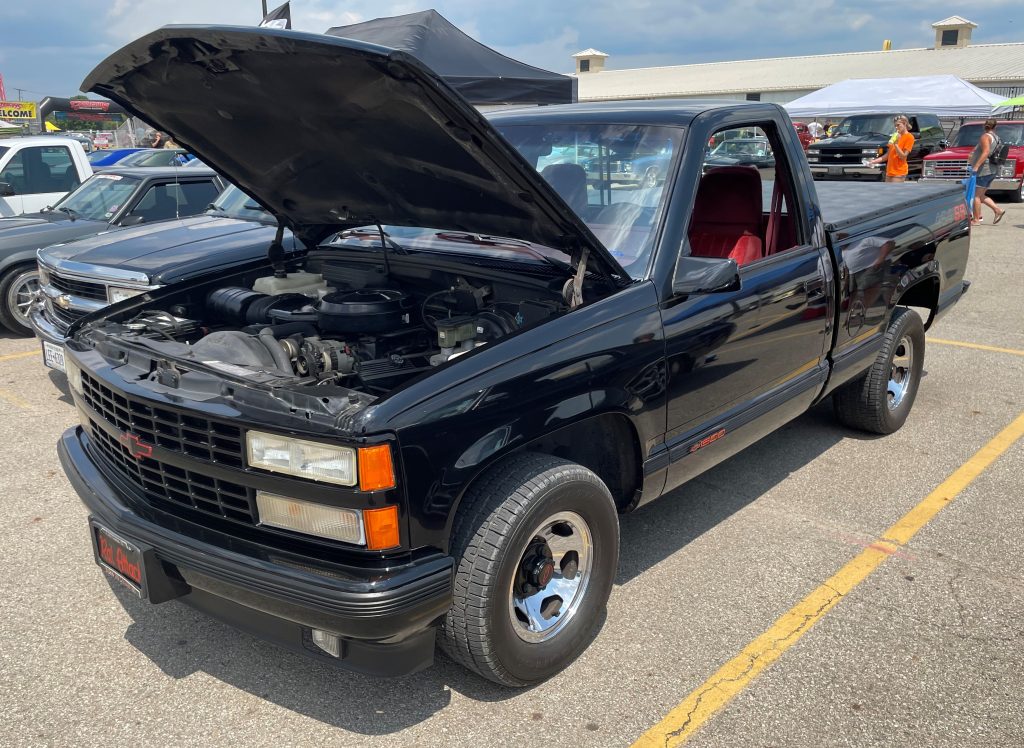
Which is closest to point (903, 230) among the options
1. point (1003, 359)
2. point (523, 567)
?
point (1003, 359)

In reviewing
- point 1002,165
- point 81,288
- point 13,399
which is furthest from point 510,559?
point 1002,165

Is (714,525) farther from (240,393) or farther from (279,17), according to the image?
(279,17)

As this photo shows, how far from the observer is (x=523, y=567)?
2.79 m

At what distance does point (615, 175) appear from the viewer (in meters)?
3.44

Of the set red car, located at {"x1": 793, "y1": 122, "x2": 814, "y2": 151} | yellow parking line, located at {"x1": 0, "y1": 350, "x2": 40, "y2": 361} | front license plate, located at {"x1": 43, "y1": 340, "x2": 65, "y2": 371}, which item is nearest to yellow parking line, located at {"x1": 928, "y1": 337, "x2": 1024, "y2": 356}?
front license plate, located at {"x1": 43, "y1": 340, "x2": 65, "y2": 371}

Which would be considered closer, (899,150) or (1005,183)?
(899,150)

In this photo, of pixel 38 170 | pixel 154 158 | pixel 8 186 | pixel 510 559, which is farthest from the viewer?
pixel 154 158

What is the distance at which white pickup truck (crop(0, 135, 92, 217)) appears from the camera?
380 inches

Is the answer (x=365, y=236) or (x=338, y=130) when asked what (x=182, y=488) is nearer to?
(x=338, y=130)

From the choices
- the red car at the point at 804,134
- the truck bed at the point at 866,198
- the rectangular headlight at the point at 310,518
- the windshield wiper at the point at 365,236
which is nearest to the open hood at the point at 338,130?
the windshield wiper at the point at 365,236

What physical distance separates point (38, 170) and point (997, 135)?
18247 millimetres

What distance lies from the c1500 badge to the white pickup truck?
353 inches

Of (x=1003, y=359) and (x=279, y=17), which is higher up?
(x=279, y=17)

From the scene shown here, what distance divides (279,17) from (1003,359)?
11.7m
